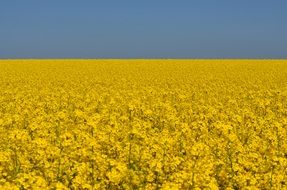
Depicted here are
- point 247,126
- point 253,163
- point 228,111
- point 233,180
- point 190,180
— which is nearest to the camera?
point 190,180

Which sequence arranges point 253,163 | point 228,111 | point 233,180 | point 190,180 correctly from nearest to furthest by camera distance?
point 190,180 < point 233,180 < point 253,163 < point 228,111

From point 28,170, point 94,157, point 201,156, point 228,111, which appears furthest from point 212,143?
point 228,111

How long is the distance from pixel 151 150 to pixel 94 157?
114 centimetres

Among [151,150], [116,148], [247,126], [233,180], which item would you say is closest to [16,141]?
[116,148]

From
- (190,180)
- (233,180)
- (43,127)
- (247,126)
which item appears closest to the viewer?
(190,180)

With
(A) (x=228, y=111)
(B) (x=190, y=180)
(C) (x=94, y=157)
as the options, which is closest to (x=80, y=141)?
(C) (x=94, y=157)

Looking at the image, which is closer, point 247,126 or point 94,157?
point 94,157

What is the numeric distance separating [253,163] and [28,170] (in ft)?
11.8

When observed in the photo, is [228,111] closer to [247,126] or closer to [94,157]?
[247,126]

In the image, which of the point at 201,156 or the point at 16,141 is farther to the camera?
the point at 16,141

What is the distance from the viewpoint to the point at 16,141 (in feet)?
31.9

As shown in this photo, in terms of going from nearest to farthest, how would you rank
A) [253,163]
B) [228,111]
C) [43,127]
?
[253,163] → [43,127] → [228,111]

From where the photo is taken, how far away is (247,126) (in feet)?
41.0

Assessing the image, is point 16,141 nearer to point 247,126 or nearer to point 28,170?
point 28,170
